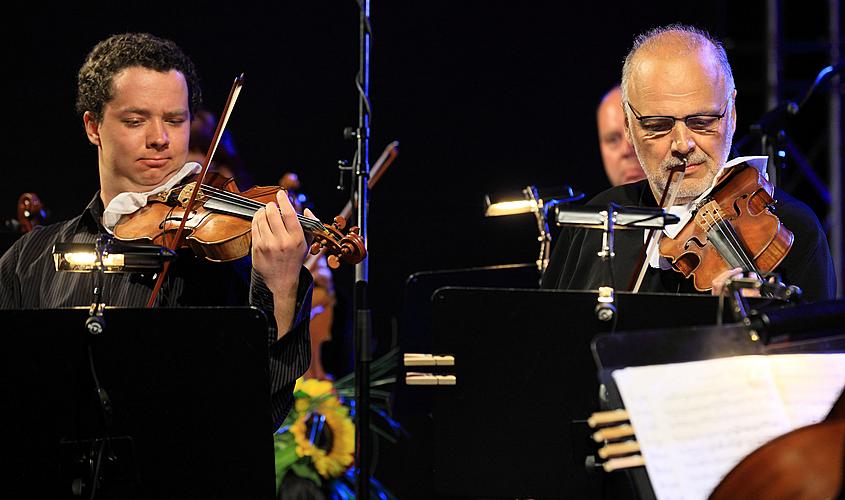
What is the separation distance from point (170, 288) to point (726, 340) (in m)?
1.50

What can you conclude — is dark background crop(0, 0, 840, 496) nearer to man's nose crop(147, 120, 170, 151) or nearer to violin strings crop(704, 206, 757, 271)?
man's nose crop(147, 120, 170, 151)

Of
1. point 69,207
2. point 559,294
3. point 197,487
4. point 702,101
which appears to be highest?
point 69,207

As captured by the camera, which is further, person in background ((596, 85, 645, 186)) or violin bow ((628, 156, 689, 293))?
person in background ((596, 85, 645, 186))

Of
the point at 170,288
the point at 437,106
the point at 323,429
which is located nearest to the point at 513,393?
the point at 170,288

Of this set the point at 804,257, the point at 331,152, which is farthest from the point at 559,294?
the point at 331,152

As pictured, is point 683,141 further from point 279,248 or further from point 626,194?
point 279,248

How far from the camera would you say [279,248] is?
2146 millimetres

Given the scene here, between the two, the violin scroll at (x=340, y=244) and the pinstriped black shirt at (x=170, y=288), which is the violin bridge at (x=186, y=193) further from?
the violin scroll at (x=340, y=244)

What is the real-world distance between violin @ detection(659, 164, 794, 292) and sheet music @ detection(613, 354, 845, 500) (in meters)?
0.66

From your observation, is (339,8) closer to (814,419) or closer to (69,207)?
(69,207)

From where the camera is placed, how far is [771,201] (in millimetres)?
1930

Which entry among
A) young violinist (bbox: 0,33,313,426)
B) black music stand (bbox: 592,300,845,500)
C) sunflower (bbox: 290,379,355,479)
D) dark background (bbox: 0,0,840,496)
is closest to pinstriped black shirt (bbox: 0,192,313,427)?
young violinist (bbox: 0,33,313,426)

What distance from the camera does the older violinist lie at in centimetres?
214

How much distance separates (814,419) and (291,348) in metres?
1.27
